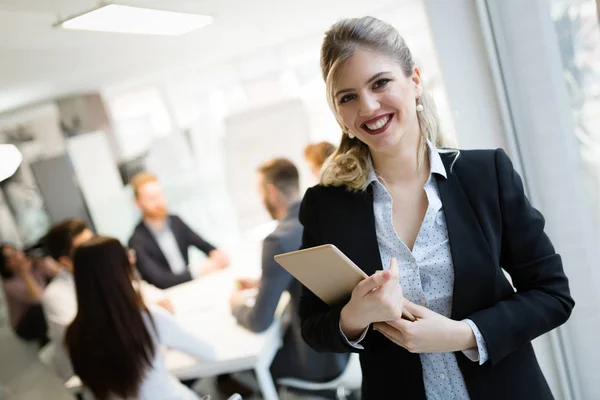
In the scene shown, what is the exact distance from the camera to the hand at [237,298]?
1.99 metres

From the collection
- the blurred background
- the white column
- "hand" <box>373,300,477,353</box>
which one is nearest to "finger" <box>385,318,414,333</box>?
"hand" <box>373,300,477,353</box>

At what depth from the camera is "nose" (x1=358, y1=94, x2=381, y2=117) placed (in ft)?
3.00

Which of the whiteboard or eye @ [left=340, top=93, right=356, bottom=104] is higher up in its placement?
eye @ [left=340, top=93, right=356, bottom=104]

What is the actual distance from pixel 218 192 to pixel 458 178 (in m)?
1.25

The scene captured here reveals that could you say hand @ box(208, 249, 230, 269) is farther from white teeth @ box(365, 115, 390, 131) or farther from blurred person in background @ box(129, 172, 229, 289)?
white teeth @ box(365, 115, 390, 131)

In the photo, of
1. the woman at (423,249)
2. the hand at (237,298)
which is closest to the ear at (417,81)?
the woman at (423,249)

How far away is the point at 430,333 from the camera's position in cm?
88

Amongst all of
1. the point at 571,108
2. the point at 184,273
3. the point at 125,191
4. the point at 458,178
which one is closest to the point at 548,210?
the point at 571,108

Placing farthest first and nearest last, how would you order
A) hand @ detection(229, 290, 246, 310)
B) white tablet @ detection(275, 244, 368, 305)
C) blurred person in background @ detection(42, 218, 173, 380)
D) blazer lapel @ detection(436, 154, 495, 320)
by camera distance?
1. hand @ detection(229, 290, 246, 310)
2. blurred person in background @ detection(42, 218, 173, 380)
3. blazer lapel @ detection(436, 154, 495, 320)
4. white tablet @ detection(275, 244, 368, 305)

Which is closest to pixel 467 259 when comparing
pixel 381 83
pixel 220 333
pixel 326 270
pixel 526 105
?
pixel 326 270

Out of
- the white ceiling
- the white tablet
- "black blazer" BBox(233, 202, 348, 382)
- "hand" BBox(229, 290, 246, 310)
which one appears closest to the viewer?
the white tablet

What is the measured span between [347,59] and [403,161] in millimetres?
255

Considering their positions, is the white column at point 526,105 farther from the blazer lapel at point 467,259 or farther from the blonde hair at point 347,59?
the blazer lapel at point 467,259

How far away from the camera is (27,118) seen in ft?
4.85
